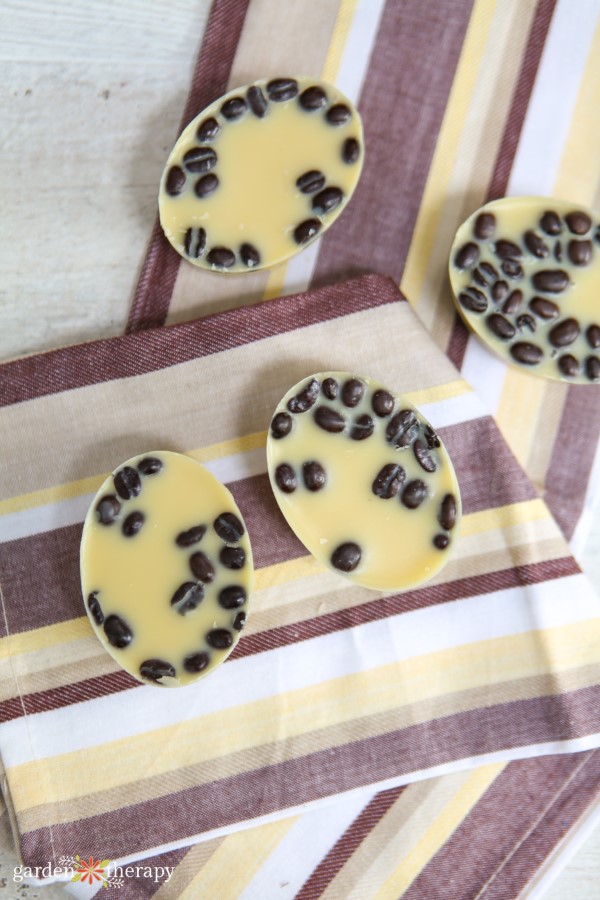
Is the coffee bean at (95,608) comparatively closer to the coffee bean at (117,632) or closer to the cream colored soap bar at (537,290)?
the coffee bean at (117,632)

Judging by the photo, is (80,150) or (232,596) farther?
(80,150)

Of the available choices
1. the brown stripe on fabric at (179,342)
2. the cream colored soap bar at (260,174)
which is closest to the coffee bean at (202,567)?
the brown stripe on fabric at (179,342)

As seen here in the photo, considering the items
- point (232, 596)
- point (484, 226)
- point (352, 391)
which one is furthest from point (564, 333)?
point (232, 596)

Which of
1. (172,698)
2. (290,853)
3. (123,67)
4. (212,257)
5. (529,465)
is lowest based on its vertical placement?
(290,853)

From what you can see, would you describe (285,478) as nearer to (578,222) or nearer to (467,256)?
(467,256)

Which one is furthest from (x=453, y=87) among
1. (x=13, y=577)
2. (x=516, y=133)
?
(x=13, y=577)

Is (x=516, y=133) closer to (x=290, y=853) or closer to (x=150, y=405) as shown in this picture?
(x=150, y=405)

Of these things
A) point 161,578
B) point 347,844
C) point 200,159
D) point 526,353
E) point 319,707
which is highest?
point 200,159

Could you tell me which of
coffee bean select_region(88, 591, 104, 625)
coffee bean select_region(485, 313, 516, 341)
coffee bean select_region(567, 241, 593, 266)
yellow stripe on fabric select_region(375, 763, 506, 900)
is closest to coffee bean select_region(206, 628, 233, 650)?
coffee bean select_region(88, 591, 104, 625)
